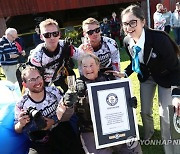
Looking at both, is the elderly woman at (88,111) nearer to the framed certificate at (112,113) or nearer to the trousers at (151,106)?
the framed certificate at (112,113)

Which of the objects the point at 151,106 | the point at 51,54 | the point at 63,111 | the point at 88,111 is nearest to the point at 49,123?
the point at 63,111

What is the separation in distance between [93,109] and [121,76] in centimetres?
73

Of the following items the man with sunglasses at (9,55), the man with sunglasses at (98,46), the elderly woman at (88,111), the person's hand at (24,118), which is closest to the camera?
the person's hand at (24,118)

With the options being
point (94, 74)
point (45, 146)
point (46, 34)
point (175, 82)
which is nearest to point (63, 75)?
point (46, 34)

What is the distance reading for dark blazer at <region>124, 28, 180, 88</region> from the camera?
3.08 metres

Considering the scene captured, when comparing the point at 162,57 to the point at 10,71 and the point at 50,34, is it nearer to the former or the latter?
the point at 50,34

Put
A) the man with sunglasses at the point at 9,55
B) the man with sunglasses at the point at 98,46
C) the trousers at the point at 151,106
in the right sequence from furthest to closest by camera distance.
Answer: the man with sunglasses at the point at 9,55, the man with sunglasses at the point at 98,46, the trousers at the point at 151,106

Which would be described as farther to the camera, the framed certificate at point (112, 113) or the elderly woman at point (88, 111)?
the elderly woman at point (88, 111)

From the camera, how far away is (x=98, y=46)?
4016mm

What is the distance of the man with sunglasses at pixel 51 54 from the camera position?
3.73m

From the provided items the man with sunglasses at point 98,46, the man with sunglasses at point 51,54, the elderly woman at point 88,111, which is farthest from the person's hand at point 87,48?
the elderly woman at point 88,111

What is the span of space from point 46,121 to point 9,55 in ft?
13.8

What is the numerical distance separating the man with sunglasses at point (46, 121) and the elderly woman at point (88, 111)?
0.17 meters

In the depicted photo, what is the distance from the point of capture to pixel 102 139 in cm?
292
